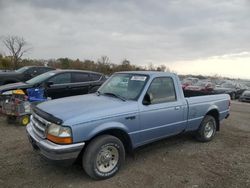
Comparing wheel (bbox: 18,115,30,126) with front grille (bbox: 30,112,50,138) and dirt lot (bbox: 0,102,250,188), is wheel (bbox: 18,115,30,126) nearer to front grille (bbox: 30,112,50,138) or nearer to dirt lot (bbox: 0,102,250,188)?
dirt lot (bbox: 0,102,250,188)

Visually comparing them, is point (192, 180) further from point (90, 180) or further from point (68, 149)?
point (68, 149)

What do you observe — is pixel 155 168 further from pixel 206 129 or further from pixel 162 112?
pixel 206 129

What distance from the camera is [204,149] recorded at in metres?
5.46

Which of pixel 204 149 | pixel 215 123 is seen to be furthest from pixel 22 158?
pixel 215 123

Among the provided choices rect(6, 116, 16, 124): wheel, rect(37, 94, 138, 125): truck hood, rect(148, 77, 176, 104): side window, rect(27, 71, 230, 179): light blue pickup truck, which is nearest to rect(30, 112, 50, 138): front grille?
rect(27, 71, 230, 179): light blue pickup truck

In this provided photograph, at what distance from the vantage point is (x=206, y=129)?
5.96 meters

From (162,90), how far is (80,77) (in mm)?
5489

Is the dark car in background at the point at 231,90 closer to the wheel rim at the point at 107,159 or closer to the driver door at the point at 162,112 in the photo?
the driver door at the point at 162,112

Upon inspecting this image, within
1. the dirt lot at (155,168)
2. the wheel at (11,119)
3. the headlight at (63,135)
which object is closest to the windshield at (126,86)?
the dirt lot at (155,168)

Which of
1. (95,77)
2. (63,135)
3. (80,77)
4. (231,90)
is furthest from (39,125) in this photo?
(231,90)

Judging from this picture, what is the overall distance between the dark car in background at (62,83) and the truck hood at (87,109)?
443 cm

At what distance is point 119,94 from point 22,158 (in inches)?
89.5

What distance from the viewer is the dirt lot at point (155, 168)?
3748 millimetres

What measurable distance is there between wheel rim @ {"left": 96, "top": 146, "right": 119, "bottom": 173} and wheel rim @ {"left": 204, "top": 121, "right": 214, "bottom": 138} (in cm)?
299
